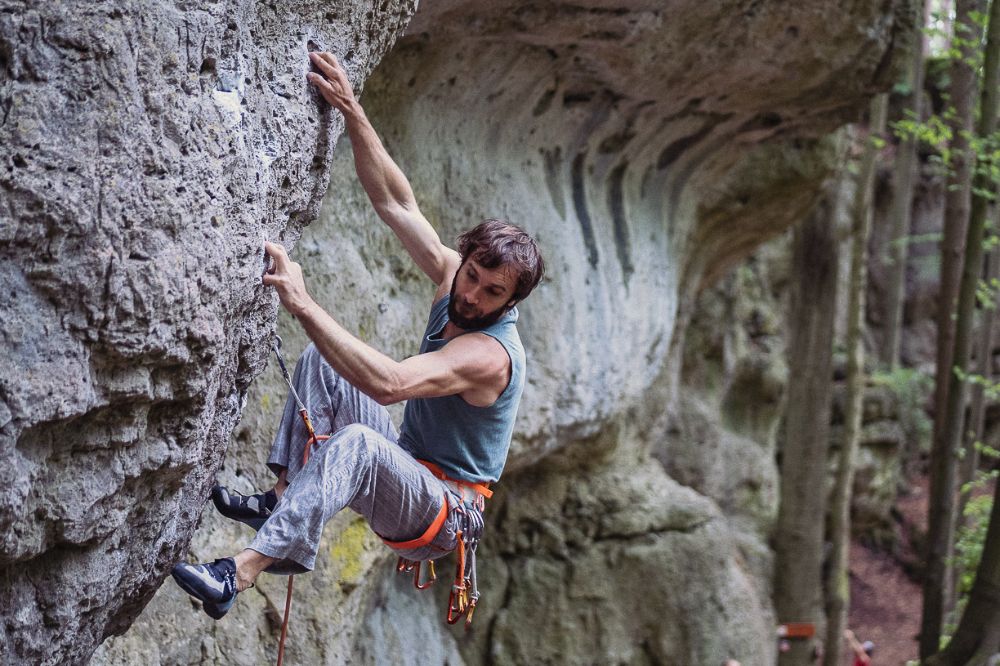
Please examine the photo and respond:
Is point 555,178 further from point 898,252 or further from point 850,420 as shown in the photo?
point 898,252

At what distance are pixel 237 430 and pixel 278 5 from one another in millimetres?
2189

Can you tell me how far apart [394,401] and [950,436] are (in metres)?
6.22

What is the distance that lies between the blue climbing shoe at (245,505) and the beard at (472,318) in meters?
0.90

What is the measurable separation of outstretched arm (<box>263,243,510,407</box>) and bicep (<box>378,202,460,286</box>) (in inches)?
24.7

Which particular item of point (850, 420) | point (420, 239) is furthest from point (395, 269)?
point (850, 420)

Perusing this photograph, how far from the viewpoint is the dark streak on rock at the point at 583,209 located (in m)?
7.61

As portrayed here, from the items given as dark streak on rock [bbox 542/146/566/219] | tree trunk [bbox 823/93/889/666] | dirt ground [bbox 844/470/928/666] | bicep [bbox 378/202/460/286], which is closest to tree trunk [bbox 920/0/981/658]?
tree trunk [bbox 823/93/889/666]

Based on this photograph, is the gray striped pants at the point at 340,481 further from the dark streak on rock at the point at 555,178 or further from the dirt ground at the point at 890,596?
the dirt ground at the point at 890,596

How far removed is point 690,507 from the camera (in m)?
8.48

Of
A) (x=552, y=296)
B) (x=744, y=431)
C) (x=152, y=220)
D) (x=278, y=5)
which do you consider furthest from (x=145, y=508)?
(x=744, y=431)

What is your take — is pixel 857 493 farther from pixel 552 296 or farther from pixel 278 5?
pixel 278 5

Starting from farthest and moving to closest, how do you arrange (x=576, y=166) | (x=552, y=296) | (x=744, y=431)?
1. (x=744, y=431)
2. (x=576, y=166)
3. (x=552, y=296)

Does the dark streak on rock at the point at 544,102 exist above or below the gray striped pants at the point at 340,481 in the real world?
above

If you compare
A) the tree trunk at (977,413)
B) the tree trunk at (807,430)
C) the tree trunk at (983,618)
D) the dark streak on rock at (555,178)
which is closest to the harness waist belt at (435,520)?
the dark streak on rock at (555,178)
